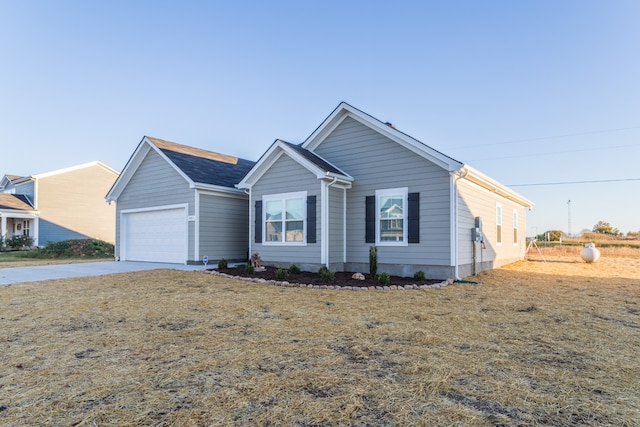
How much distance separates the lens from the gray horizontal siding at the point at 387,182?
9.91 metres

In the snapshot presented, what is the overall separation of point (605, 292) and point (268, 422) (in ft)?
29.3

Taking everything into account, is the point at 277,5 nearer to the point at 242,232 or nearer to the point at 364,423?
the point at 242,232

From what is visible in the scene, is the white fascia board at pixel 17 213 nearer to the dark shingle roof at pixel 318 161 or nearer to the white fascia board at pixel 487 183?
the dark shingle roof at pixel 318 161

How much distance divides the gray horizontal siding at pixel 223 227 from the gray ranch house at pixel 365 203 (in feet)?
7.06

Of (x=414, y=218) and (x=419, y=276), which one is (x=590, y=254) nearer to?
(x=414, y=218)

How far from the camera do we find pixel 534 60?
16.0m

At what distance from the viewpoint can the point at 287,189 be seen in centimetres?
1166

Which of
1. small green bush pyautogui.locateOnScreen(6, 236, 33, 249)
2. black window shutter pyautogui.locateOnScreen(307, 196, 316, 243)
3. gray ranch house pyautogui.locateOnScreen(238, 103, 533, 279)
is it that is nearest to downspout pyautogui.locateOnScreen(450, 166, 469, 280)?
gray ranch house pyautogui.locateOnScreen(238, 103, 533, 279)

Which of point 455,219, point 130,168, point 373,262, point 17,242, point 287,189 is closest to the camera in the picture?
point 455,219

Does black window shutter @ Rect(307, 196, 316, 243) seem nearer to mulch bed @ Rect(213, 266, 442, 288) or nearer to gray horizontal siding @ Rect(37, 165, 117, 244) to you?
mulch bed @ Rect(213, 266, 442, 288)

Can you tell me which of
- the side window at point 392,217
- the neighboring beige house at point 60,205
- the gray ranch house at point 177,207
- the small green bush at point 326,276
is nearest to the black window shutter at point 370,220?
the side window at point 392,217

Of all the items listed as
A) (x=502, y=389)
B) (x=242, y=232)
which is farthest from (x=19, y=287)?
(x=502, y=389)

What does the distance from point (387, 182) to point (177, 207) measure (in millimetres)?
8193

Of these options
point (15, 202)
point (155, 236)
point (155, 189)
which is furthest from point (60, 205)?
point (155, 189)
